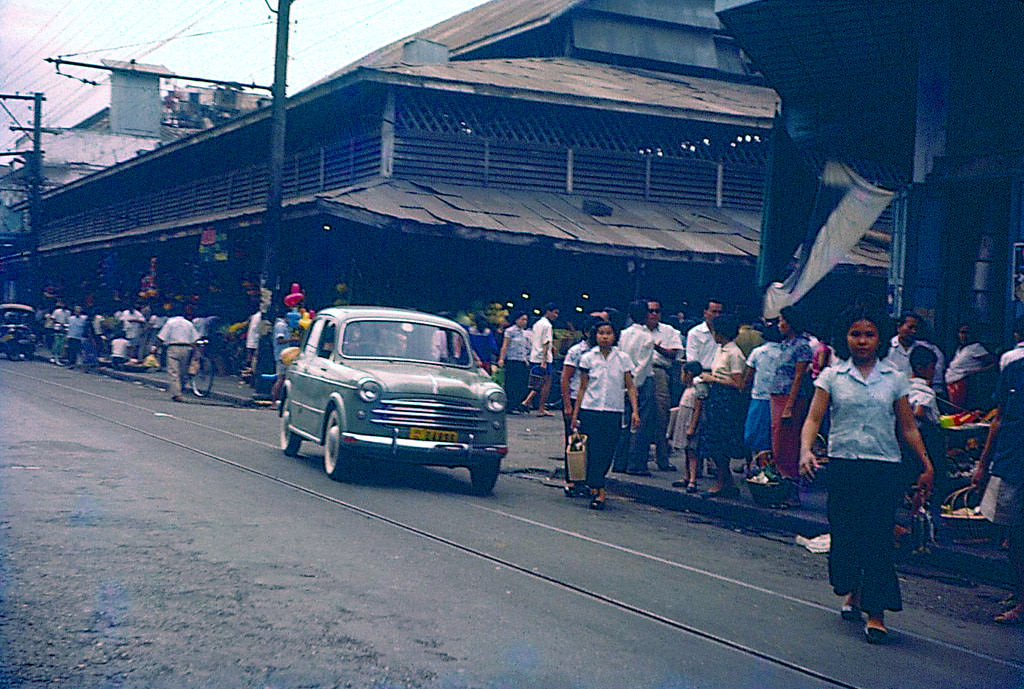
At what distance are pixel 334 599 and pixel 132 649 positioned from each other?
4.46 ft

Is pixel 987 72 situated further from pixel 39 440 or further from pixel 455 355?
pixel 39 440

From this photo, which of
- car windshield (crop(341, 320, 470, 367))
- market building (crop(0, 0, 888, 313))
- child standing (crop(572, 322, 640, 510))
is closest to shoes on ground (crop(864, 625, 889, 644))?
child standing (crop(572, 322, 640, 510))

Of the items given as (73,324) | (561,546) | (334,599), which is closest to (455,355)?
(561,546)

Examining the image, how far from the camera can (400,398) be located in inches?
454

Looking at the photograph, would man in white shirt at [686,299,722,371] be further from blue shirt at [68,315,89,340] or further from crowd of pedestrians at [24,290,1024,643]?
blue shirt at [68,315,89,340]

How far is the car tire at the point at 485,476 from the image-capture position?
11.6 m

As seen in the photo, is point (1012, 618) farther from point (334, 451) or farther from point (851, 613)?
point (334, 451)

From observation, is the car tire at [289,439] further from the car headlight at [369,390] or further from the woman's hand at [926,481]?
the woman's hand at [926,481]

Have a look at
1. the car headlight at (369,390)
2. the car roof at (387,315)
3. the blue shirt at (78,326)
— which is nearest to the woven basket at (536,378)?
the car roof at (387,315)

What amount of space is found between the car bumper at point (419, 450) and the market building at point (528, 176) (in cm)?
917

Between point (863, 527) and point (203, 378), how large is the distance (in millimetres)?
18438

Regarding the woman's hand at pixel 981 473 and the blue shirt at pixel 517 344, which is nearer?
the woman's hand at pixel 981 473

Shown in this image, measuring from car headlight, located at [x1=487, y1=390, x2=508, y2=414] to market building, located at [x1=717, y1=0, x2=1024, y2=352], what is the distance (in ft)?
15.2

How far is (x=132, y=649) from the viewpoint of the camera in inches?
206
